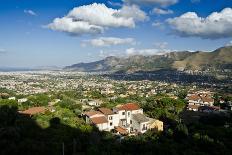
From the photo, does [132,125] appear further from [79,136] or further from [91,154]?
[91,154]

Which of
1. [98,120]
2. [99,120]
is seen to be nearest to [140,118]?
[99,120]

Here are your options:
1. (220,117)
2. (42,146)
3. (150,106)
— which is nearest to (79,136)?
(42,146)

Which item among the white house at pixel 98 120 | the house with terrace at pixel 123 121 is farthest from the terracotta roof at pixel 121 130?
the white house at pixel 98 120

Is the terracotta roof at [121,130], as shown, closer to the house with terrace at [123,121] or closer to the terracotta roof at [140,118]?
the house with terrace at [123,121]

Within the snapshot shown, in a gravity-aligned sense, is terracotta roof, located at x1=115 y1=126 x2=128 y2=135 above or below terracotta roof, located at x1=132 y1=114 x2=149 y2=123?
below

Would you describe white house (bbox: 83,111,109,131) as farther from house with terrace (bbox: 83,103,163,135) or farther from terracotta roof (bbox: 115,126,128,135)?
terracotta roof (bbox: 115,126,128,135)

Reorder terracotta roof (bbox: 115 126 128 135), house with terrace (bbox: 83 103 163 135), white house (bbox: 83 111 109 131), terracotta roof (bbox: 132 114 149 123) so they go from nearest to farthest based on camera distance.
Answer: terracotta roof (bbox: 115 126 128 135)
house with terrace (bbox: 83 103 163 135)
white house (bbox: 83 111 109 131)
terracotta roof (bbox: 132 114 149 123)

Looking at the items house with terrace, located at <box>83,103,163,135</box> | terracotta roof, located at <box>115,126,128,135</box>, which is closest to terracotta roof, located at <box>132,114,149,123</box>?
house with terrace, located at <box>83,103,163,135</box>

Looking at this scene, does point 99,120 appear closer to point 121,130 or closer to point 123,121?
point 121,130

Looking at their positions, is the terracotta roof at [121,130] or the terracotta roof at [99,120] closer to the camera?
the terracotta roof at [121,130]
